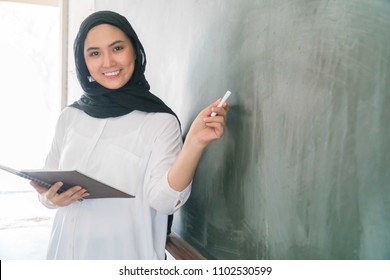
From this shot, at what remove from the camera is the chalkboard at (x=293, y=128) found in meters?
0.53

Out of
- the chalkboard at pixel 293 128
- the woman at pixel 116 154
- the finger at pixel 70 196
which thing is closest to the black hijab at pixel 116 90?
the woman at pixel 116 154

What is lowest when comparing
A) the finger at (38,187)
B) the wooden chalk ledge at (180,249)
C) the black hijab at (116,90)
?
the wooden chalk ledge at (180,249)

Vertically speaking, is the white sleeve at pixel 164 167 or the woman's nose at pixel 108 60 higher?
the woman's nose at pixel 108 60

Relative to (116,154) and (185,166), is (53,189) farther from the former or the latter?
(185,166)

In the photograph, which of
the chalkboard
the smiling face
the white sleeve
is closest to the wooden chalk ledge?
the chalkboard

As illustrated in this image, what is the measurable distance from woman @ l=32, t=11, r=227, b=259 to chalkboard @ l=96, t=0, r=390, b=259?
12 cm

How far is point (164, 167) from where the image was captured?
97 centimetres

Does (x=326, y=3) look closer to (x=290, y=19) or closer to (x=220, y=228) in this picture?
(x=290, y=19)

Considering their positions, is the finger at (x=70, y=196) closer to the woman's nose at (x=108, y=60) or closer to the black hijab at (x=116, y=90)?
the black hijab at (x=116, y=90)

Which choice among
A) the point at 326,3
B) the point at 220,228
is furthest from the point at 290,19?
the point at 220,228

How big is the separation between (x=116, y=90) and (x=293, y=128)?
621 mm

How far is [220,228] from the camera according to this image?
0.92 metres

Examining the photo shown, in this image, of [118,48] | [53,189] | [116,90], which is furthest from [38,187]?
[118,48]

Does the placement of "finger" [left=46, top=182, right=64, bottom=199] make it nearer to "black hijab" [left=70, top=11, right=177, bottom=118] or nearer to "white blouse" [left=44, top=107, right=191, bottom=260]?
"white blouse" [left=44, top=107, right=191, bottom=260]
